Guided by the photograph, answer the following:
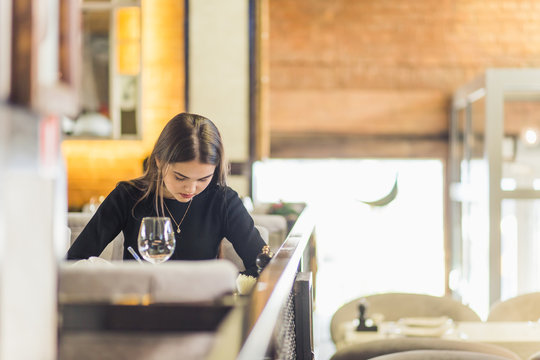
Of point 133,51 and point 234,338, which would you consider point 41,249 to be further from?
point 133,51

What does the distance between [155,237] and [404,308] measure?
6.39 ft

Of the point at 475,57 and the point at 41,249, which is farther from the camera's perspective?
the point at 475,57

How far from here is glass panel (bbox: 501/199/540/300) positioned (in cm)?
562

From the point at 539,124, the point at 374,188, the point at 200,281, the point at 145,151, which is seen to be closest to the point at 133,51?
the point at 145,151

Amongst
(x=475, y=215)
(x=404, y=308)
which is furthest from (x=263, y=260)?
(x=475, y=215)

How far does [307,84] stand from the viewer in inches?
246

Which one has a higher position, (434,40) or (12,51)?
(434,40)

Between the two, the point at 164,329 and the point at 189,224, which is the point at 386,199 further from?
the point at 164,329

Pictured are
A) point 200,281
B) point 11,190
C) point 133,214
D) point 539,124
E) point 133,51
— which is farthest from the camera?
point 539,124

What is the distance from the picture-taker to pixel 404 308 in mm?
3389

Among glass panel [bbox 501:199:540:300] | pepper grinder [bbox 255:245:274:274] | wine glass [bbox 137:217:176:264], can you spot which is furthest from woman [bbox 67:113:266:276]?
glass panel [bbox 501:199:540:300]

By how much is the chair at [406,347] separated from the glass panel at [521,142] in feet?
10.8

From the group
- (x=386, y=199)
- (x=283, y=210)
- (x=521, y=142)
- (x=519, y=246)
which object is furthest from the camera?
(x=386, y=199)

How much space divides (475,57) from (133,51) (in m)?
3.23
